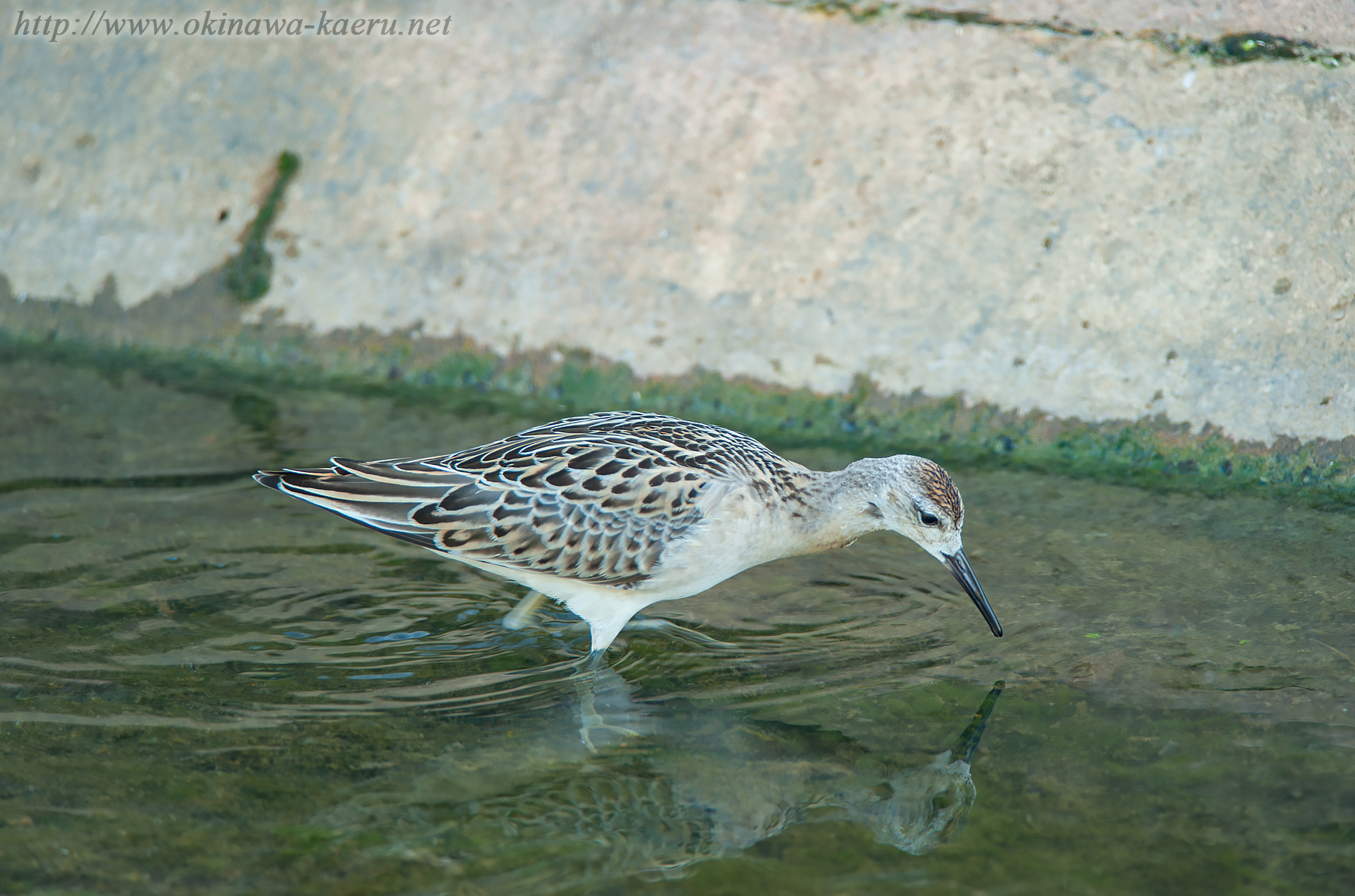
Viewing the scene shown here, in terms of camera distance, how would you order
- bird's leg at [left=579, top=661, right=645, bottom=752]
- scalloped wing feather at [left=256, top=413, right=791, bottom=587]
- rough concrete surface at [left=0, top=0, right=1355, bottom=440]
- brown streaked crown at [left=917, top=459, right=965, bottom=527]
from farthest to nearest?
rough concrete surface at [left=0, top=0, right=1355, bottom=440]
scalloped wing feather at [left=256, top=413, right=791, bottom=587]
brown streaked crown at [left=917, top=459, right=965, bottom=527]
bird's leg at [left=579, top=661, right=645, bottom=752]

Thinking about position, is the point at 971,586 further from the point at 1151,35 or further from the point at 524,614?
the point at 1151,35

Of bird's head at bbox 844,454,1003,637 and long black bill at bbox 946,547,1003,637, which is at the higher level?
bird's head at bbox 844,454,1003,637

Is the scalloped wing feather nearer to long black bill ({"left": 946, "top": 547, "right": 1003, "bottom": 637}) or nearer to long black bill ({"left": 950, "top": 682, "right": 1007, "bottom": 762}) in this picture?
long black bill ({"left": 946, "top": 547, "right": 1003, "bottom": 637})

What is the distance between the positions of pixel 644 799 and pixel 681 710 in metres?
0.76

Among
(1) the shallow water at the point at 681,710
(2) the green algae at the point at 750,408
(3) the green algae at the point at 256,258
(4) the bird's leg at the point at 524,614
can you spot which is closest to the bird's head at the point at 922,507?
(1) the shallow water at the point at 681,710

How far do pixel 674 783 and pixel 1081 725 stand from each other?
201 centimetres

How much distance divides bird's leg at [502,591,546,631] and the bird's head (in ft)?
6.58

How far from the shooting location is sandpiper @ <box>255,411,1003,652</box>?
6.62 m

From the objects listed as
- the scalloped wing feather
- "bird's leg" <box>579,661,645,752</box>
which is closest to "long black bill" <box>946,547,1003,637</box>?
the scalloped wing feather

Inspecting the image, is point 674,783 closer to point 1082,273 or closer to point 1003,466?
point 1003,466

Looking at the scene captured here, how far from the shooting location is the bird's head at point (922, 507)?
6551 mm

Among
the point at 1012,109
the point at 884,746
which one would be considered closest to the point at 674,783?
the point at 884,746

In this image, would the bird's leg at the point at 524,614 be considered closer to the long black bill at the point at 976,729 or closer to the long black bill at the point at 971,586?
the long black bill at the point at 971,586

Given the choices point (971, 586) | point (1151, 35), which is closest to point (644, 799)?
point (971, 586)
